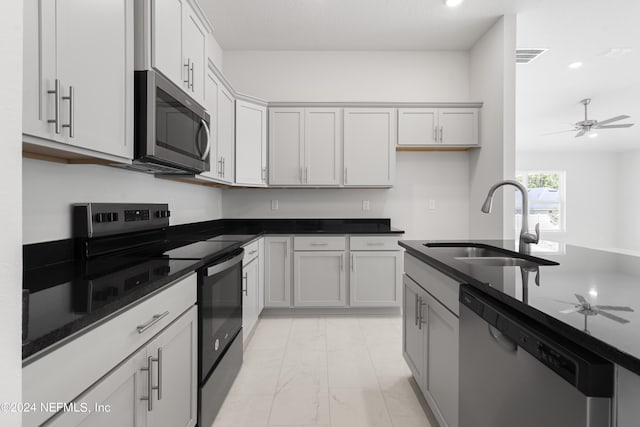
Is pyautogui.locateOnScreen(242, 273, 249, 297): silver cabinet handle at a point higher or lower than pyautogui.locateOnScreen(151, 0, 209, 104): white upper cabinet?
lower

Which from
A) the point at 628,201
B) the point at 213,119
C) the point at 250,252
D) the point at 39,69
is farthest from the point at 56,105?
the point at 628,201

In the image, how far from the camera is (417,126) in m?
3.67

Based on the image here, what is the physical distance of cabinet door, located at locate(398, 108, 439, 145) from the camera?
365 cm

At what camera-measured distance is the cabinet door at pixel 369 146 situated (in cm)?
363

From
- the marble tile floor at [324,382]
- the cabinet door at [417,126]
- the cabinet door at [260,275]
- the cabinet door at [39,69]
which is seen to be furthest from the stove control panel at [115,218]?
the cabinet door at [417,126]

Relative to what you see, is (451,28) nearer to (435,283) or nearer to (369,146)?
(369,146)

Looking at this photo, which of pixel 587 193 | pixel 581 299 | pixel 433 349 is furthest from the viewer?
pixel 587 193

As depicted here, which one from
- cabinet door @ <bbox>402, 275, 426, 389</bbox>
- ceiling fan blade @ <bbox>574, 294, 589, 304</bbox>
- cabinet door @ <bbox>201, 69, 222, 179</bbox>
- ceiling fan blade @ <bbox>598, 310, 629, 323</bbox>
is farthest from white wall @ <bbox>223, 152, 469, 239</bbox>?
ceiling fan blade @ <bbox>598, 310, 629, 323</bbox>

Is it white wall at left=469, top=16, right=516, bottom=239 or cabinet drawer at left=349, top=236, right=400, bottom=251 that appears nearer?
white wall at left=469, top=16, right=516, bottom=239

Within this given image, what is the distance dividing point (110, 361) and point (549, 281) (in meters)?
1.31

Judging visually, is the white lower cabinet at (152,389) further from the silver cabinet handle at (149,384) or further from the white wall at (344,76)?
the white wall at (344,76)

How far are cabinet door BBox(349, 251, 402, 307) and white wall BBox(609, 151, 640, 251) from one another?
8.93m

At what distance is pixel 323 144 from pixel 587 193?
29.1 ft

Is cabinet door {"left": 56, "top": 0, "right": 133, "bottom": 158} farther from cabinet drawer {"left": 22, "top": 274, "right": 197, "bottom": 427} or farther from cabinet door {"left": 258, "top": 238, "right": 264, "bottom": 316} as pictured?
cabinet door {"left": 258, "top": 238, "right": 264, "bottom": 316}
